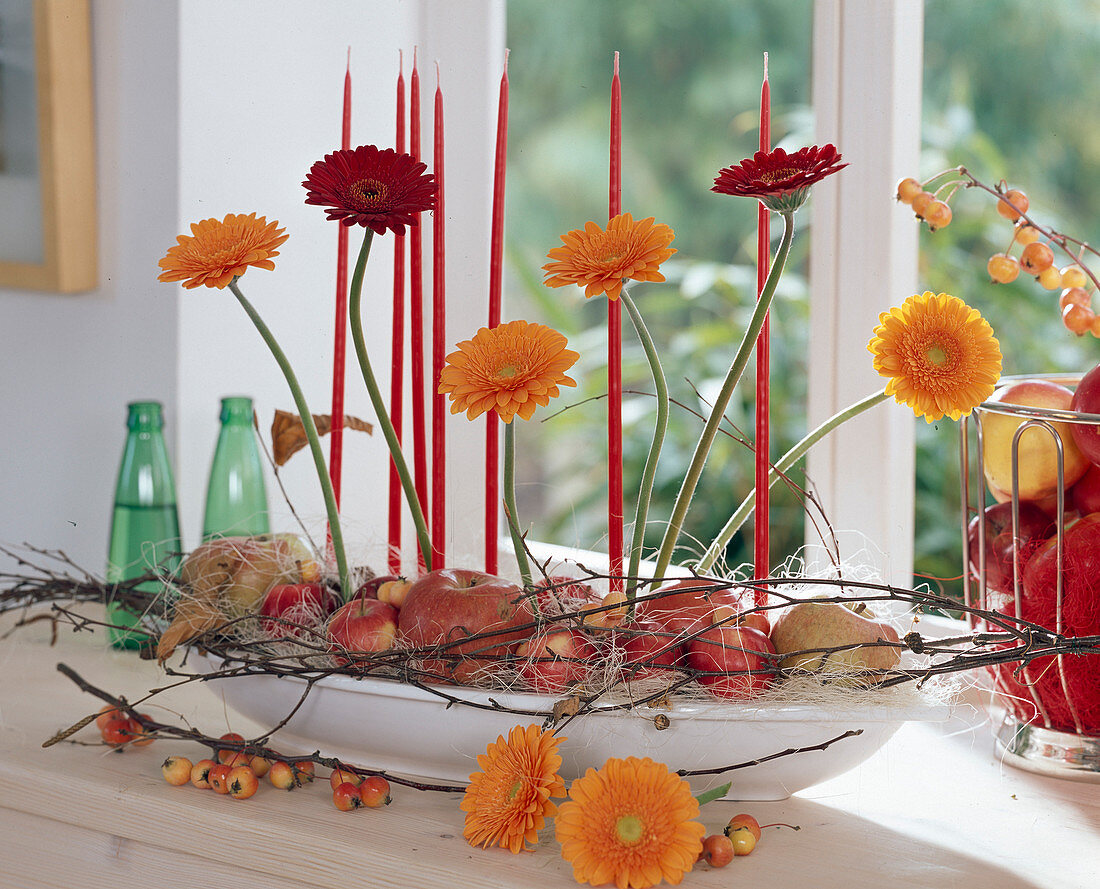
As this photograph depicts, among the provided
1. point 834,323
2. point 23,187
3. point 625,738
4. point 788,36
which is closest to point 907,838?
point 625,738

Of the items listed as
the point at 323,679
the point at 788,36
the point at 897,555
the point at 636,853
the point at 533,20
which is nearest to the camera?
the point at 636,853

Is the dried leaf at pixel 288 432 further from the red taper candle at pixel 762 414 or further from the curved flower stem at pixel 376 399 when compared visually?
the red taper candle at pixel 762 414

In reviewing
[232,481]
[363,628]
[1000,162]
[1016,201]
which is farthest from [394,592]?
[1000,162]

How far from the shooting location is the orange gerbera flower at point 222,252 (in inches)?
22.8

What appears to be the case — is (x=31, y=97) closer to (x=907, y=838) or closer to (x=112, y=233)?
(x=112, y=233)

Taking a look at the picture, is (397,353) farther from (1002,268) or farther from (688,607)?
(1002,268)

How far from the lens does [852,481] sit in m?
0.89

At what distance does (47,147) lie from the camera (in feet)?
3.12

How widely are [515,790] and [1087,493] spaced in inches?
14.8

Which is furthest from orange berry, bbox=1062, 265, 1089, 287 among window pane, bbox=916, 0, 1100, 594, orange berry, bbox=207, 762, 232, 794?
window pane, bbox=916, 0, 1100, 594

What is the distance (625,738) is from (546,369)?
19 centimetres

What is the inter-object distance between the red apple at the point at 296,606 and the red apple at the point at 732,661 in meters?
0.24

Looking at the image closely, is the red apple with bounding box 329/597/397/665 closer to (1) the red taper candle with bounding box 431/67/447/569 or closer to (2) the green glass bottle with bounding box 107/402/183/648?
(1) the red taper candle with bounding box 431/67/447/569

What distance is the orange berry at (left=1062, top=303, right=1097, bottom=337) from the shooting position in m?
0.65
